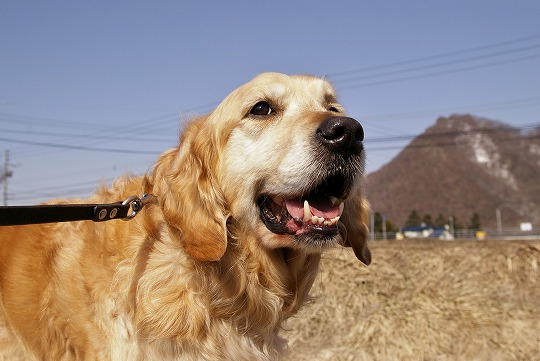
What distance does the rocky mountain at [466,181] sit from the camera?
394 ft

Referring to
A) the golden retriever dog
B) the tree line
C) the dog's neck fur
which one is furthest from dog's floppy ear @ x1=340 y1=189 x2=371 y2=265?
the tree line

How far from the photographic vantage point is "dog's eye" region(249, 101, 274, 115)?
3.53m

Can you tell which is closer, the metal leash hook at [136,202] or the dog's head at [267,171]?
the dog's head at [267,171]

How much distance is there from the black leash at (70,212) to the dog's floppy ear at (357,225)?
1.29m

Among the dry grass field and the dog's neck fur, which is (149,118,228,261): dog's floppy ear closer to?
the dog's neck fur

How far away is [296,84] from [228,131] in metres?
0.55

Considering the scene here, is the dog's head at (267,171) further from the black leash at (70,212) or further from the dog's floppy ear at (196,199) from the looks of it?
the black leash at (70,212)

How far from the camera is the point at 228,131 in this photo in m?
3.49

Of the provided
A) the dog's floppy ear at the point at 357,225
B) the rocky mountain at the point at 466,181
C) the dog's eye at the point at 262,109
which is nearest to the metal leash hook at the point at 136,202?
the dog's eye at the point at 262,109

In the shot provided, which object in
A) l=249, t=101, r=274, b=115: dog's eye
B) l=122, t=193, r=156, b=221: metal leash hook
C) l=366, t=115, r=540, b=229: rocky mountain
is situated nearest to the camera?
l=122, t=193, r=156, b=221: metal leash hook

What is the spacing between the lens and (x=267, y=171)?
3293 mm

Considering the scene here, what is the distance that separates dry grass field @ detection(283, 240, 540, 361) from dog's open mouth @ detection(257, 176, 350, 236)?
2.39 metres

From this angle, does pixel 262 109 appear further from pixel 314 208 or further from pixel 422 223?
pixel 422 223

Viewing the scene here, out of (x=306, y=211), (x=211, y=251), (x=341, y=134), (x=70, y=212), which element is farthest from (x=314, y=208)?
(x=70, y=212)
